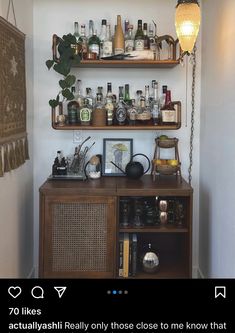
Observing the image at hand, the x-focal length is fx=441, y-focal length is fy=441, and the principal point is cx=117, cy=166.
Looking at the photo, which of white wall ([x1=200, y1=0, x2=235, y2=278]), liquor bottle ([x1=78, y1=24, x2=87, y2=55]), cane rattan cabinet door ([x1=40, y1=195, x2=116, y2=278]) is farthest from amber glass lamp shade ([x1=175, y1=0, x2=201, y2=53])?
cane rattan cabinet door ([x1=40, y1=195, x2=116, y2=278])

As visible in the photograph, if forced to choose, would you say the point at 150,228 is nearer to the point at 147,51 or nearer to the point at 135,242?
the point at 135,242

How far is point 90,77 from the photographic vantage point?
3.20 m

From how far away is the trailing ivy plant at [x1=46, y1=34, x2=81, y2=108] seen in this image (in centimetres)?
287

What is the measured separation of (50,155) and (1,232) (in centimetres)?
99

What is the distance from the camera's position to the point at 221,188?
265cm

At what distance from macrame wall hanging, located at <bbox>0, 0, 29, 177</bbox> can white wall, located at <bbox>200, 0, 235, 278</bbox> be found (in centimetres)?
121

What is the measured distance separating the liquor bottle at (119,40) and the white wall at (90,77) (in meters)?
0.12

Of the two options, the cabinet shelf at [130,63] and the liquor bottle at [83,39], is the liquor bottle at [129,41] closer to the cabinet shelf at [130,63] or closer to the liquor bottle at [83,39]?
the cabinet shelf at [130,63]

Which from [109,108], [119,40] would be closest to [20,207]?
[109,108]

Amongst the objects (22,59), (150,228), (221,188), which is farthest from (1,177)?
(221,188)

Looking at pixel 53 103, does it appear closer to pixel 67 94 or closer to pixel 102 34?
pixel 67 94

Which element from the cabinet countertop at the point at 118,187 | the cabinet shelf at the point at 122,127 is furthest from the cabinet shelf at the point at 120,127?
the cabinet countertop at the point at 118,187
